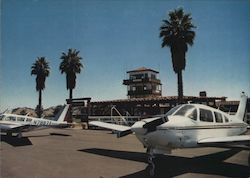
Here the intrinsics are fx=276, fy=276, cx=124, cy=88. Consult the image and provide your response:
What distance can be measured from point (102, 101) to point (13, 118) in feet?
86.5

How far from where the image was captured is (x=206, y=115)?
12.8m

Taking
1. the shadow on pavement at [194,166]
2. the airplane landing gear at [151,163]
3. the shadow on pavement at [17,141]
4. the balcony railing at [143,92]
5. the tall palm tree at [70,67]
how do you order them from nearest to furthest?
1. the airplane landing gear at [151,163]
2. the shadow on pavement at [194,166]
3. the shadow on pavement at [17,141]
4. the tall palm tree at [70,67]
5. the balcony railing at [143,92]

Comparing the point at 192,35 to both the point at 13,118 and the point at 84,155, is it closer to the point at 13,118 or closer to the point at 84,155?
the point at 13,118

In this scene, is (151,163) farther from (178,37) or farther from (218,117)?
(178,37)

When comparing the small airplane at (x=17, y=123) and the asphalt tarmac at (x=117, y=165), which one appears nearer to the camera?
the asphalt tarmac at (x=117, y=165)

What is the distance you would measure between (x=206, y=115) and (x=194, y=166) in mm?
2400

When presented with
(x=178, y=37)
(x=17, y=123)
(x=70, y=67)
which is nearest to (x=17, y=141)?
(x=17, y=123)

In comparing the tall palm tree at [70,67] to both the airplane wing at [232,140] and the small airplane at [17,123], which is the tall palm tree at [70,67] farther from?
the airplane wing at [232,140]

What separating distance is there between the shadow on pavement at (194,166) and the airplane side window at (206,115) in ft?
6.78

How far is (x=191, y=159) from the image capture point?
550 inches

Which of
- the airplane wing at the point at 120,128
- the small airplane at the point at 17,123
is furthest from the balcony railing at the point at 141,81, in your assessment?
the airplane wing at the point at 120,128

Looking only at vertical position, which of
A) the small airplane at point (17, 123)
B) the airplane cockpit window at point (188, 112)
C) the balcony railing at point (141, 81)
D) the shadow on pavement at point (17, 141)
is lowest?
the shadow on pavement at point (17, 141)

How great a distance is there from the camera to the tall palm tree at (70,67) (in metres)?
56.4

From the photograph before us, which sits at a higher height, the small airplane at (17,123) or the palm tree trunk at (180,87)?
the palm tree trunk at (180,87)
